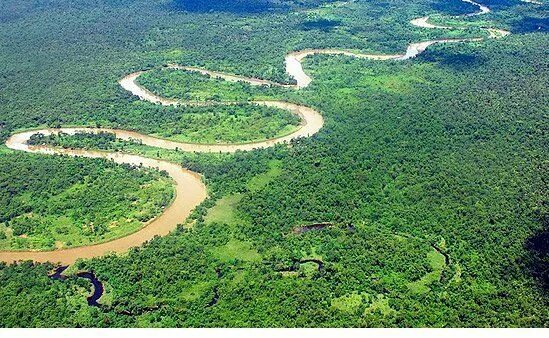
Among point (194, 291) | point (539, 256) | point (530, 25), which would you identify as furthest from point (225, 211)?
point (530, 25)

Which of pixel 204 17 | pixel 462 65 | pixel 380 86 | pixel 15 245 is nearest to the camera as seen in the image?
pixel 15 245

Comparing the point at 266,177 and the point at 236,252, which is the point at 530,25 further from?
the point at 236,252

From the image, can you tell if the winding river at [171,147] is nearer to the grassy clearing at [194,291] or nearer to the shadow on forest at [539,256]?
the grassy clearing at [194,291]

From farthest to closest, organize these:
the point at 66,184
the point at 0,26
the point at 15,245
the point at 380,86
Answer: the point at 0,26, the point at 380,86, the point at 66,184, the point at 15,245

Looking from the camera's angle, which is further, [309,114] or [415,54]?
[415,54]

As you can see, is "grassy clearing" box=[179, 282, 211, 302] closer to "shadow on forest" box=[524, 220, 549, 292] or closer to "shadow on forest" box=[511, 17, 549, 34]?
"shadow on forest" box=[524, 220, 549, 292]

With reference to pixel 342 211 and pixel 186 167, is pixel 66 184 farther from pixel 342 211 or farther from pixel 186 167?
pixel 342 211

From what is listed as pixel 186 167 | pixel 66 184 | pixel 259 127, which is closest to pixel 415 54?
pixel 259 127
